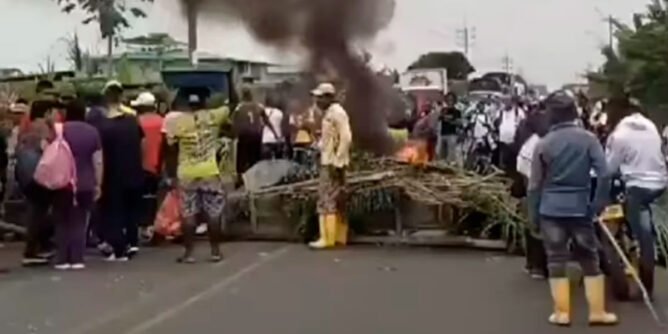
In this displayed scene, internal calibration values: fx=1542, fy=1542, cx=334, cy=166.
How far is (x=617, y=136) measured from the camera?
12.5m

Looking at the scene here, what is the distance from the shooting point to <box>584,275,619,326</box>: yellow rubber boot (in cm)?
1141

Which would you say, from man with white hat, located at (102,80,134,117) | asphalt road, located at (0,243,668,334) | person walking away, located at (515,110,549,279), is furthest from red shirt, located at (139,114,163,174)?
person walking away, located at (515,110,549,279)

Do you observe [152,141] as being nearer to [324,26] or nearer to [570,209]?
[570,209]

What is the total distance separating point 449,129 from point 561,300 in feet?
52.0

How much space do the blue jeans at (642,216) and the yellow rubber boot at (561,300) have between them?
117 centimetres

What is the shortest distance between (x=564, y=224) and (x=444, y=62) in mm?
54347

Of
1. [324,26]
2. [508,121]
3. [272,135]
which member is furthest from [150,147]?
[508,121]

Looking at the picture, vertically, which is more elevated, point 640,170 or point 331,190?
point 640,170

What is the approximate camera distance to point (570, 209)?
37.3 feet

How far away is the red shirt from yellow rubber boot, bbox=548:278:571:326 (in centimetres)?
666

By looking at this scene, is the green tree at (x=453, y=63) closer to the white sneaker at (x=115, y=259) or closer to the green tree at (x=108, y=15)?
the green tree at (x=108, y=15)

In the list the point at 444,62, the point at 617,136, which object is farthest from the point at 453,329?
the point at 444,62

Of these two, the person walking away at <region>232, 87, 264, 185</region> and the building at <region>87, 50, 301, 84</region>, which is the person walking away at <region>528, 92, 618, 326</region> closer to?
the person walking away at <region>232, 87, 264, 185</region>

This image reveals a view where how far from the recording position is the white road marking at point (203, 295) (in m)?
11.9
